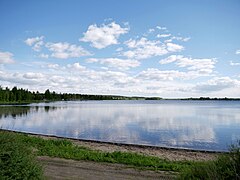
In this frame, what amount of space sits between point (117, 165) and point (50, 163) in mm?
3134

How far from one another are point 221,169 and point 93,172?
20.8 feet

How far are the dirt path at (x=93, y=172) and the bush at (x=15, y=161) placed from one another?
3592 millimetres

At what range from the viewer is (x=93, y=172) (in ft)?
33.3

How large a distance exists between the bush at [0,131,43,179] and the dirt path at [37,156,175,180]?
11.8 feet

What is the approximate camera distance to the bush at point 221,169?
4.71m

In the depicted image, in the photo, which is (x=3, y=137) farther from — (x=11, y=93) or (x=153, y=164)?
(x=11, y=93)

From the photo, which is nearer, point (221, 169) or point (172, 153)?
point (221, 169)

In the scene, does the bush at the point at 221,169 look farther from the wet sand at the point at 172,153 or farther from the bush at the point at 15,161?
the wet sand at the point at 172,153

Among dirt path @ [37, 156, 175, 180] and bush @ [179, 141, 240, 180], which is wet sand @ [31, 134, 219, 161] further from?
bush @ [179, 141, 240, 180]

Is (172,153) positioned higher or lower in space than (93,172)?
lower

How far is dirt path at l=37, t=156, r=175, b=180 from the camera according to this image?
9.53 metres

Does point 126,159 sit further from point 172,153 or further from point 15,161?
point 15,161

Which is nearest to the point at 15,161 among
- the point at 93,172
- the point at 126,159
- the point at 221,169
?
the point at 221,169

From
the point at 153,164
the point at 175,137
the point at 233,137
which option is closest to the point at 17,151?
the point at 153,164
